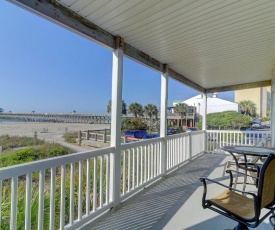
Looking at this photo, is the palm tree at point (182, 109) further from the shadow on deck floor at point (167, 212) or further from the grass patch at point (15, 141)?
the grass patch at point (15, 141)

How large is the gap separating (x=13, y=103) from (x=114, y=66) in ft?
4.71

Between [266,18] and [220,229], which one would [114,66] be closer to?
[266,18]

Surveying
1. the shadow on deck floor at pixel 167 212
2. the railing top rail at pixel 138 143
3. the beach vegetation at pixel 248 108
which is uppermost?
the beach vegetation at pixel 248 108

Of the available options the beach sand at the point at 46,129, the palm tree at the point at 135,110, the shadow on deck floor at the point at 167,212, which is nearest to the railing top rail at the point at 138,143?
the beach sand at the point at 46,129

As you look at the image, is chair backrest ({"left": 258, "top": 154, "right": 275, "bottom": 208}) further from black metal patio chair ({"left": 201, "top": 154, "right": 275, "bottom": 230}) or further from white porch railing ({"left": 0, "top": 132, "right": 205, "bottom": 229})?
white porch railing ({"left": 0, "top": 132, "right": 205, "bottom": 229})

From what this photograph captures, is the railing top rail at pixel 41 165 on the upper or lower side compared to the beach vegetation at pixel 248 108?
lower

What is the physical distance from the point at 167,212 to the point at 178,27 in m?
2.49

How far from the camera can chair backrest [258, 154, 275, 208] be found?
1.52m

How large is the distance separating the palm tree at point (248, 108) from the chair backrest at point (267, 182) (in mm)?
36551

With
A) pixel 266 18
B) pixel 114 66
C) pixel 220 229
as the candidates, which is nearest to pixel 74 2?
pixel 114 66

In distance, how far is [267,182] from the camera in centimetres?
158

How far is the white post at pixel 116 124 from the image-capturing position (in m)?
2.83

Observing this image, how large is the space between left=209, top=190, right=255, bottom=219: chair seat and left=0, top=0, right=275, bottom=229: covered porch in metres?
0.67

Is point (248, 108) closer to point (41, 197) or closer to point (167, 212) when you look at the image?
point (167, 212)
